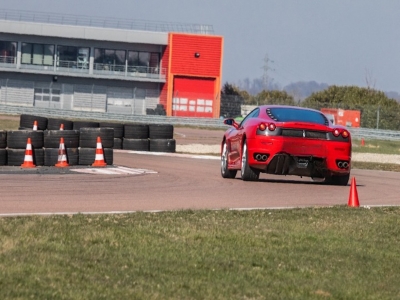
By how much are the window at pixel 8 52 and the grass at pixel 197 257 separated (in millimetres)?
68679

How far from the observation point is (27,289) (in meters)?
6.26

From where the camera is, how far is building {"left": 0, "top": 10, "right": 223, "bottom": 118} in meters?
76.3

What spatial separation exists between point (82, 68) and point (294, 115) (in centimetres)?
6342

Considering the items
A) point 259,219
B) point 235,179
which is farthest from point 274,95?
point 259,219

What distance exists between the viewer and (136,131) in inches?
Answer: 1091

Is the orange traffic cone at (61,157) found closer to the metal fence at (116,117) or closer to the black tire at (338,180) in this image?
the black tire at (338,180)

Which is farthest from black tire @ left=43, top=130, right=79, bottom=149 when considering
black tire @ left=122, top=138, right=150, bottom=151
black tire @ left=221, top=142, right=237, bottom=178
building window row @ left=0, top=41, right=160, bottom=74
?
building window row @ left=0, top=41, right=160, bottom=74

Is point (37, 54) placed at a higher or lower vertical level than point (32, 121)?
higher

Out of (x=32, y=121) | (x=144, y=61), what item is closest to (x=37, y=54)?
(x=144, y=61)

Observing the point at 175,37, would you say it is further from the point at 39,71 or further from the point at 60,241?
the point at 60,241

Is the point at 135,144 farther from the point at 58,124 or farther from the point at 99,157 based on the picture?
the point at 99,157

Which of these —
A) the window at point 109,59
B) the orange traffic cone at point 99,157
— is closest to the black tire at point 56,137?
the orange traffic cone at point 99,157

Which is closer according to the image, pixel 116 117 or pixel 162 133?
pixel 162 133

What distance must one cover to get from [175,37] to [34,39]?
38.3ft
